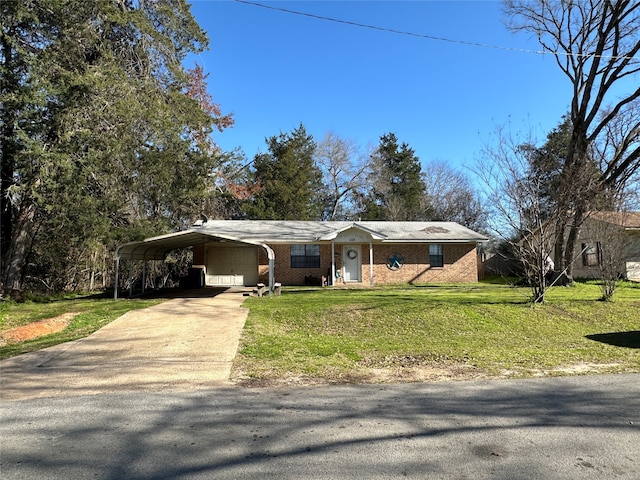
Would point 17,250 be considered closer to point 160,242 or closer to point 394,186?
point 160,242

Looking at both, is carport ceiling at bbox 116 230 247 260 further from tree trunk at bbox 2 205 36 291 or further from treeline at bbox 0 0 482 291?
tree trunk at bbox 2 205 36 291

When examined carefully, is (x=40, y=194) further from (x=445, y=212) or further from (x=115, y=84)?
(x=445, y=212)

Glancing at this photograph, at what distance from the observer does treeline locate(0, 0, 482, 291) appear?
13453 mm

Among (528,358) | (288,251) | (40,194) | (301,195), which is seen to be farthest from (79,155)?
(301,195)

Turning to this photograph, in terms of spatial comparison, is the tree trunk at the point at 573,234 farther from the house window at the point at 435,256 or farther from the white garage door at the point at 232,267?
the white garage door at the point at 232,267

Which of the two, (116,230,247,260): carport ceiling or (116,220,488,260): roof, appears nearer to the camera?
(116,230,247,260): carport ceiling

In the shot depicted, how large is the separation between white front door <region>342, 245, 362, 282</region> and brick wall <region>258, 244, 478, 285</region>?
215 millimetres

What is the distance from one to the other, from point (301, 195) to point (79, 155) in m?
21.7

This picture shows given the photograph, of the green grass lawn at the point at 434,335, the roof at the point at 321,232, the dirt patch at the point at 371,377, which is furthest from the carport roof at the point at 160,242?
the dirt patch at the point at 371,377

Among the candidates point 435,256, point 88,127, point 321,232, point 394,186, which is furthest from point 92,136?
point 394,186

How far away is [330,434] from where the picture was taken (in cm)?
403

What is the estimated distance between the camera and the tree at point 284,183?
3447 cm

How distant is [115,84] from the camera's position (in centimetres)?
1491

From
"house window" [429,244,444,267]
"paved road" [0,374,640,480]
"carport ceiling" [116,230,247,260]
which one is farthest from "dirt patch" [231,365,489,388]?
"house window" [429,244,444,267]
